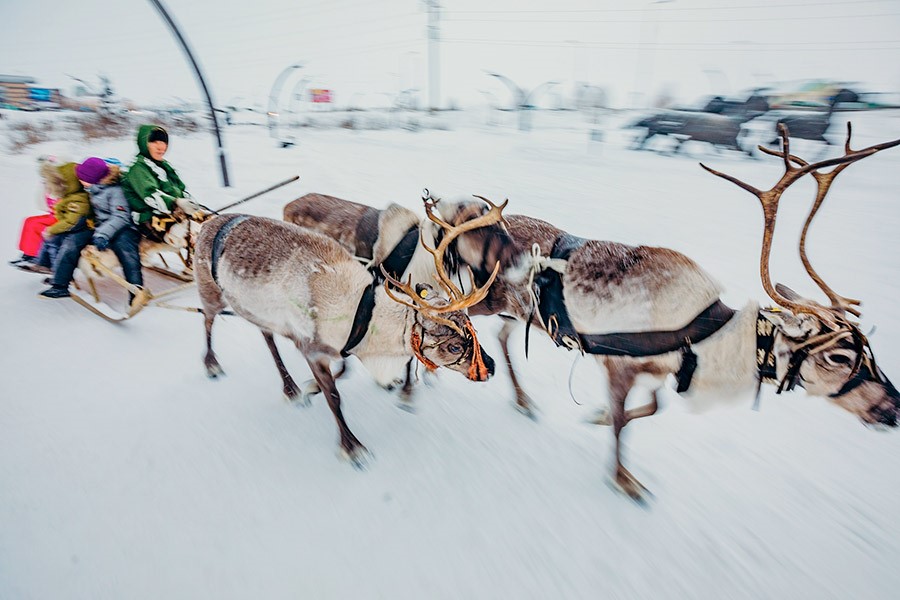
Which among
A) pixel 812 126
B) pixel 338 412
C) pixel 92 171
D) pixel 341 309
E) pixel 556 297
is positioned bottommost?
pixel 338 412

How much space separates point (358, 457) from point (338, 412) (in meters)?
0.32

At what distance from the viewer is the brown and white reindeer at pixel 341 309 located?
265 centimetres

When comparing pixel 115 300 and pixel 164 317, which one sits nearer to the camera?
pixel 164 317

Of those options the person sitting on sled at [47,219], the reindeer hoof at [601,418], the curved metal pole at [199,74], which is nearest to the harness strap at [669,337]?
the reindeer hoof at [601,418]

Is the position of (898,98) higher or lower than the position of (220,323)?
higher

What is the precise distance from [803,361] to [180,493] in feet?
11.5

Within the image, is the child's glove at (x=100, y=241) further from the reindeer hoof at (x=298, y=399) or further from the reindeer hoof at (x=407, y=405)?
the reindeer hoof at (x=407, y=405)

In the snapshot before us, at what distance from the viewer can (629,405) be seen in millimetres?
3602

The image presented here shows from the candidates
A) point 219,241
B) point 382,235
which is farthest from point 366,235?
point 219,241

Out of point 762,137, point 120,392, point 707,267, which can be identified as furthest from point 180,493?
point 762,137

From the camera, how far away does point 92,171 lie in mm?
4449

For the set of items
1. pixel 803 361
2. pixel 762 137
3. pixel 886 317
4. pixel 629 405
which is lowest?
pixel 629 405

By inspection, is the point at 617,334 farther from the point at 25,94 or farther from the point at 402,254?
the point at 25,94

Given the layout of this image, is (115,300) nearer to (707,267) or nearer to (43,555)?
(43,555)
